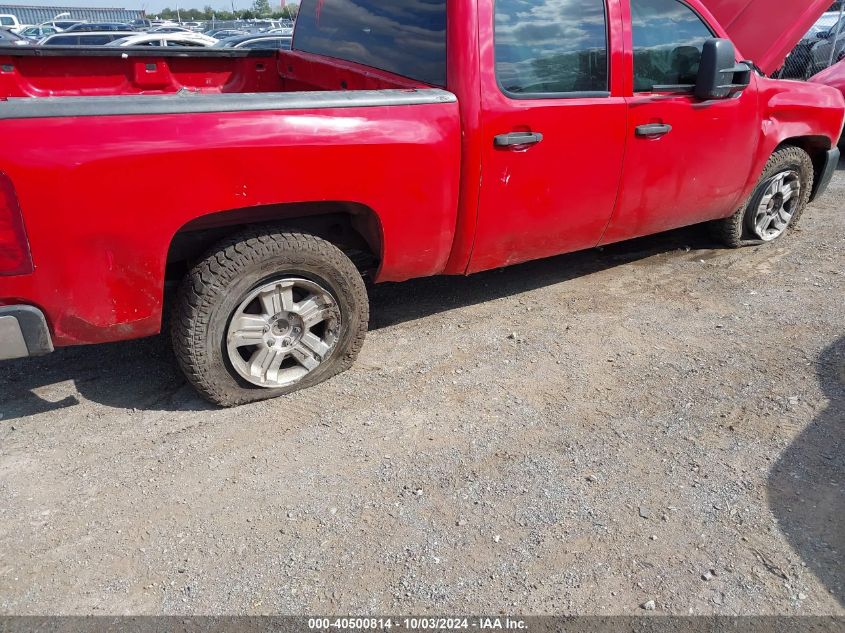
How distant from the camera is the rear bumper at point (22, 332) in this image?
8.85ft

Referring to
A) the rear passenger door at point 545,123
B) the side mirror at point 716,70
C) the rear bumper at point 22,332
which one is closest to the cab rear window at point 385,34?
the rear passenger door at point 545,123

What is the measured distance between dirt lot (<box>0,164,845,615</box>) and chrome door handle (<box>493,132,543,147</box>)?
1.13 meters

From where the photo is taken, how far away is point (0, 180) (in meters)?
2.54

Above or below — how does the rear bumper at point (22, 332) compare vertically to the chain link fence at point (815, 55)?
above

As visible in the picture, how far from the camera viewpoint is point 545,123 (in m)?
3.70

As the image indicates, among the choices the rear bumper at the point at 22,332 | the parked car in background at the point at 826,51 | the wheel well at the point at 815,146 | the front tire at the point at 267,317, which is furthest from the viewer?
the parked car in background at the point at 826,51

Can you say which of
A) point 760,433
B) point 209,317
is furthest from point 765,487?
point 209,317

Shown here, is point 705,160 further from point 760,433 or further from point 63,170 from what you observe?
→ point 63,170

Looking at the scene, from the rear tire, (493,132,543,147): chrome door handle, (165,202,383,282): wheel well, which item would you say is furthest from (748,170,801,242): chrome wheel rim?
(165,202,383,282): wheel well

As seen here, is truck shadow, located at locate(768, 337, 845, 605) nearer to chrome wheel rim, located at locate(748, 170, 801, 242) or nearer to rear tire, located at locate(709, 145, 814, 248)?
rear tire, located at locate(709, 145, 814, 248)

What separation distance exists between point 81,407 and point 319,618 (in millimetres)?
1800

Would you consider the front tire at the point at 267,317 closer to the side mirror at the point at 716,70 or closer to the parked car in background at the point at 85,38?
the side mirror at the point at 716,70

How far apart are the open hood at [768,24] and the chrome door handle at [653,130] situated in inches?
82.6

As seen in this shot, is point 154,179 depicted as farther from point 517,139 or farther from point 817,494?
point 817,494
